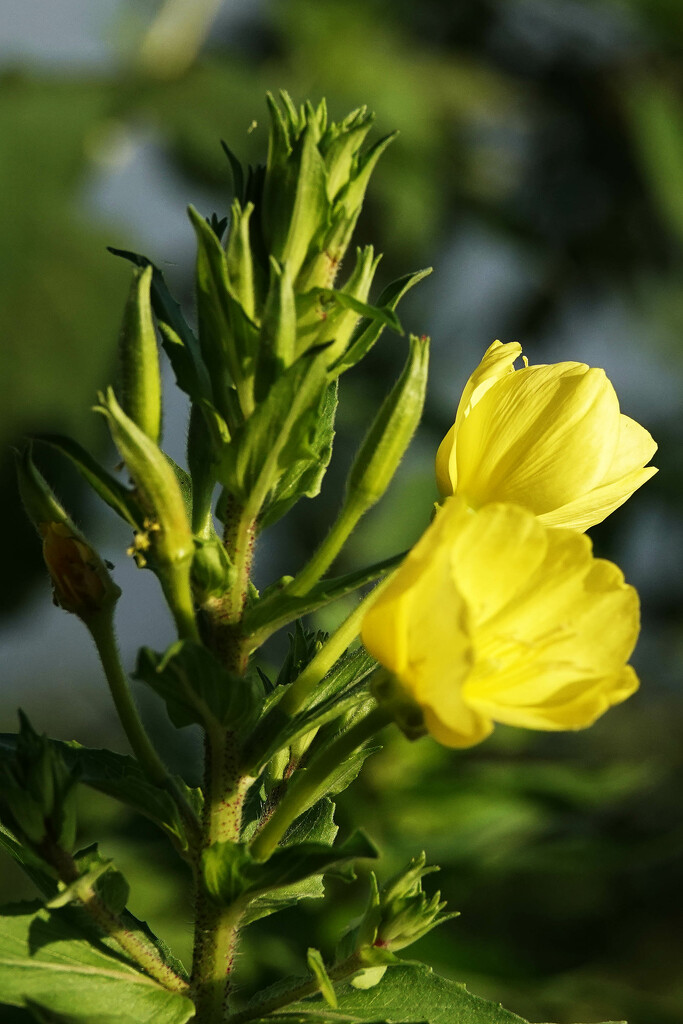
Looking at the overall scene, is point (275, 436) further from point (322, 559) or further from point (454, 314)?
point (454, 314)

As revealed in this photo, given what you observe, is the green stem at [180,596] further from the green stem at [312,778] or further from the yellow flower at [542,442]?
the yellow flower at [542,442]

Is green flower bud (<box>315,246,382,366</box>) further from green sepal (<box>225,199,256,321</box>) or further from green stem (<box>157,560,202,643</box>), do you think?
green stem (<box>157,560,202,643</box>)

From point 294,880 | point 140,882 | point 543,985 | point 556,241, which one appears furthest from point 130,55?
point 294,880

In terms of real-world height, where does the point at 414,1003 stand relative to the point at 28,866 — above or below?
below

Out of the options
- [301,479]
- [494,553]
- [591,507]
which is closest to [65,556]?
[301,479]

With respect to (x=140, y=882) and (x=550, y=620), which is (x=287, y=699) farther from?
(x=140, y=882)

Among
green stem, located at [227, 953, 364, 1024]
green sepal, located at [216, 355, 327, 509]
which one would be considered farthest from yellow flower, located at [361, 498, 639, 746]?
green stem, located at [227, 953, 364, 1024]

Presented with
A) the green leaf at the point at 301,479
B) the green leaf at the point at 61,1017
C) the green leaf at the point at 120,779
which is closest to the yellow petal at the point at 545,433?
the green leaf at the point at 301,479
